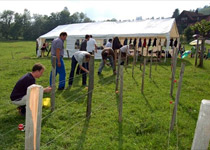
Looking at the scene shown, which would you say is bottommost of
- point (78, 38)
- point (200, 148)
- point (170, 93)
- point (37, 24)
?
point (170, 93)

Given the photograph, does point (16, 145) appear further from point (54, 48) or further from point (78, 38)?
point (78, 38)

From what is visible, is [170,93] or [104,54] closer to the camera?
[170,93]

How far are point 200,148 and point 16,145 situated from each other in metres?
2.85

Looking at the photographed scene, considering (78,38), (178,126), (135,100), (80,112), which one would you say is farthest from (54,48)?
(78,38)

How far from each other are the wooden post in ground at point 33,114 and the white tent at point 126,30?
12575mm

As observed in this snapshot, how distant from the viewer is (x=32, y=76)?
12.7 feet

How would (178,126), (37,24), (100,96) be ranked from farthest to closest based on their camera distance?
(37,24) → (100,96) → (178,126)

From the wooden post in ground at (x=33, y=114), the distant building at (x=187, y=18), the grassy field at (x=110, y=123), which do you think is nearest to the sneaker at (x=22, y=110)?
the grassy field at (x=110, y=123)

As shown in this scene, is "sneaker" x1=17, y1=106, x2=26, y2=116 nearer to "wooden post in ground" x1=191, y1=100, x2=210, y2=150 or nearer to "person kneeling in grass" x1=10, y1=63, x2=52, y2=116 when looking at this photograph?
"person kneeling in grass" x1=10, y1=63, x2=52, y2=116

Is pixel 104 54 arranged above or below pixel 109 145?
above

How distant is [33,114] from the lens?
1.56 m

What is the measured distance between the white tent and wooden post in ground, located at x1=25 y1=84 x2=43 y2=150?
12.6 m

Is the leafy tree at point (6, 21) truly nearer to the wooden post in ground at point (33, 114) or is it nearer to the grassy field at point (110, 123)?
the grassy field at point (110, 123)

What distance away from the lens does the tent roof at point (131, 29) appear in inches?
537
